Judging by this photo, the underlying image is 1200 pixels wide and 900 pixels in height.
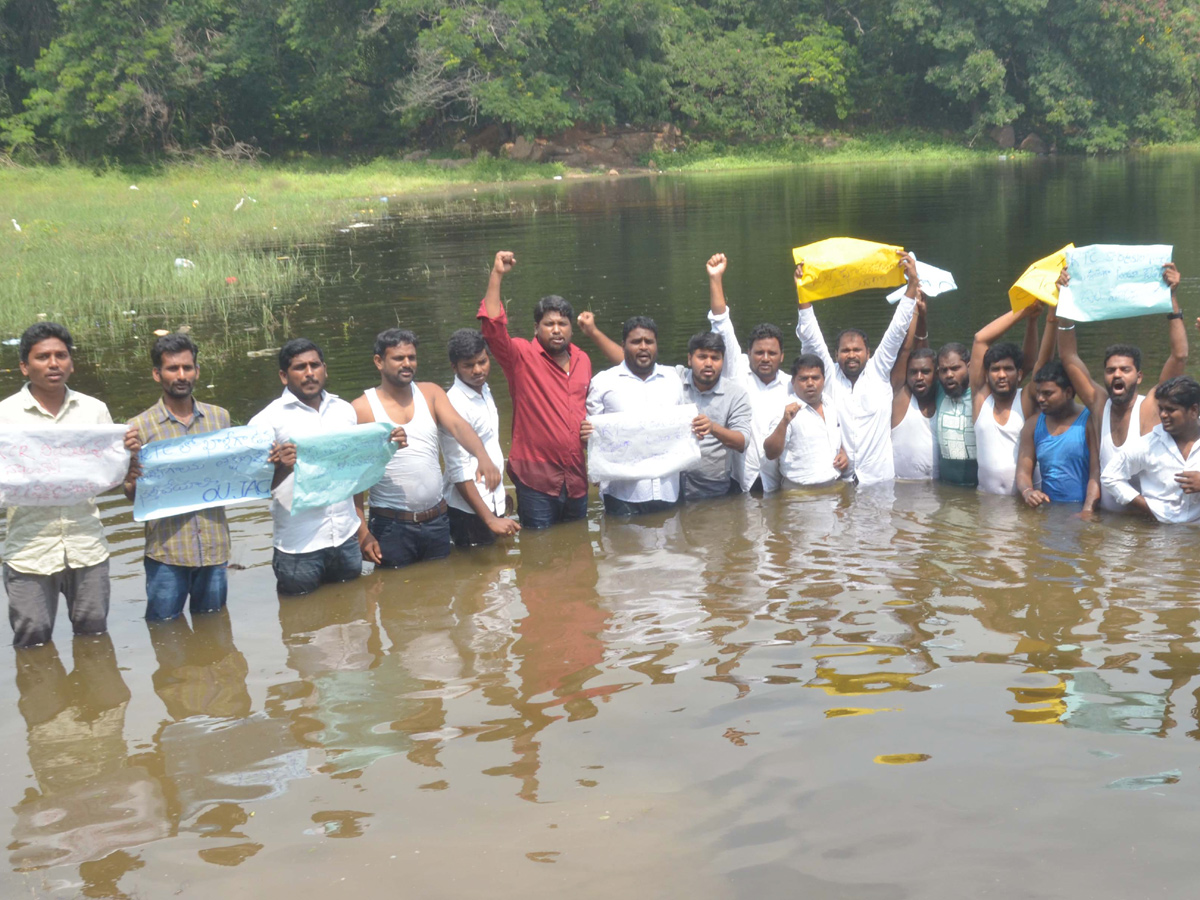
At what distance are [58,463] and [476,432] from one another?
2322mm

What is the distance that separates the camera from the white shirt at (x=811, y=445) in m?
7.67

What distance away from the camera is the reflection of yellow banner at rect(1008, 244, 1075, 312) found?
718 cm

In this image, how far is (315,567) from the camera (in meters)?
6.41

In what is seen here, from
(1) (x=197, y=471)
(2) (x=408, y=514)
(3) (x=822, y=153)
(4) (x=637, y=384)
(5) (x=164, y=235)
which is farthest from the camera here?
(3) (x=822, y=153)

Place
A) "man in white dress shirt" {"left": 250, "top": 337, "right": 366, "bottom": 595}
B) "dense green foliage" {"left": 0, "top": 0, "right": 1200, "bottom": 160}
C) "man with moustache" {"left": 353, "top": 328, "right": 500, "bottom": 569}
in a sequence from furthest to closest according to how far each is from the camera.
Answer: "dense green foliage" {"left": 0, "top": 0, "right": 1200, "bottom": 160} < "man with moustache" {"left": 353, "top": 328, "right": 500, "bottom": 569} < "man in white dress shirt" {"left": 250, "top": 337, "right": 366, "bottom": 595}

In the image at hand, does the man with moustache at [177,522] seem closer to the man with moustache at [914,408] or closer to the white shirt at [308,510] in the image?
the white shirt at [308,510]

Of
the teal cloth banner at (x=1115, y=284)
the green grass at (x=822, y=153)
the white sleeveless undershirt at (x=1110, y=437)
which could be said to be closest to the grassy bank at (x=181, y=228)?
the green grass at (x=822, y=153)

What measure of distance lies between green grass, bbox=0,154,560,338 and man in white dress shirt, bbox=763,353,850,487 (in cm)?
987

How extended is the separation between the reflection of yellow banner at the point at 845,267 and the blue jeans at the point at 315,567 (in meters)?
3.46

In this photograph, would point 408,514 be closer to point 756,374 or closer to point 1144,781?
point 756,374

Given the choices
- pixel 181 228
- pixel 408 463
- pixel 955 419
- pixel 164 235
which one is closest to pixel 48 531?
pixel 408 463

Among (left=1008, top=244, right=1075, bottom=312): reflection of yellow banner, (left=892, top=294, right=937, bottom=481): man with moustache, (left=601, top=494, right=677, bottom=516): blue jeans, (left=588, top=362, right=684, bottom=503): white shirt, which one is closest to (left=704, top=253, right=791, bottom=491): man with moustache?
(left=588, top=362, right=684, bottom=503): white shirt

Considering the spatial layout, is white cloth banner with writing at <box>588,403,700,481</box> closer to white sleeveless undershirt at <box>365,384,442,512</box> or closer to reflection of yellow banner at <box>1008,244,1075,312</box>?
white sleeveless undershirt at <box>365,384,442,512</box>

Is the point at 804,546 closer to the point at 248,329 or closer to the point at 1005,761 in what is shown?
the point at 1005,761
